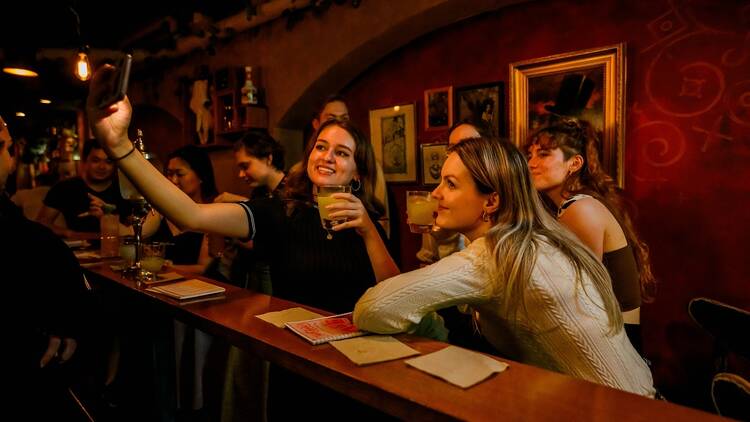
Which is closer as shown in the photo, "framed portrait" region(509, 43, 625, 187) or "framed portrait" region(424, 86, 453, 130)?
"framed portrait" region(509, 43, 625, 187)

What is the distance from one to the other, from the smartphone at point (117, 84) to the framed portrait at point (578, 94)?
2.19 meters

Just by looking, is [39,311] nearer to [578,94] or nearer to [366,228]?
[366,228]

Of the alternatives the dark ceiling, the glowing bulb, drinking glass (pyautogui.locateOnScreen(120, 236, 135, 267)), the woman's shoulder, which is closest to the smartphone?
drinking glass (pyautogui.locateOnScreen(120, 236, 135, 267))

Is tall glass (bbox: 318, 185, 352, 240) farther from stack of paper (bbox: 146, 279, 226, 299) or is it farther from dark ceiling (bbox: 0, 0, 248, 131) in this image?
dark ceiling (bbox: 0, 0, 248, 131)

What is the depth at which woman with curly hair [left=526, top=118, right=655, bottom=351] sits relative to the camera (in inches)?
81.0

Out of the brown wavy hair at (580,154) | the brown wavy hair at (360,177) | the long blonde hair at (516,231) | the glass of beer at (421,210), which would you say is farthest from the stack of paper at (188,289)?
the brown wavy hair at (580,154)

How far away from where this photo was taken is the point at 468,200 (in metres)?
1.46

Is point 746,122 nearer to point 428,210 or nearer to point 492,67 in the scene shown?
point 492,67

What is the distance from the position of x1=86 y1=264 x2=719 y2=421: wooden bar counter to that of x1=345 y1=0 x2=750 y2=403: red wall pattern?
2227mm

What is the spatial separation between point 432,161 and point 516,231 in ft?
8.64

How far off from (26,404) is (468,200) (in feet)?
4.31

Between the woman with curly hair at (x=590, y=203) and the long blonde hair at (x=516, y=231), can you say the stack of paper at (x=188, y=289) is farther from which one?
the woman with curly hair at (x=590, y=203)

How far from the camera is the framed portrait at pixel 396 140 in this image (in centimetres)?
402

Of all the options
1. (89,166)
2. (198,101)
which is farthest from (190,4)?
(89,166)
